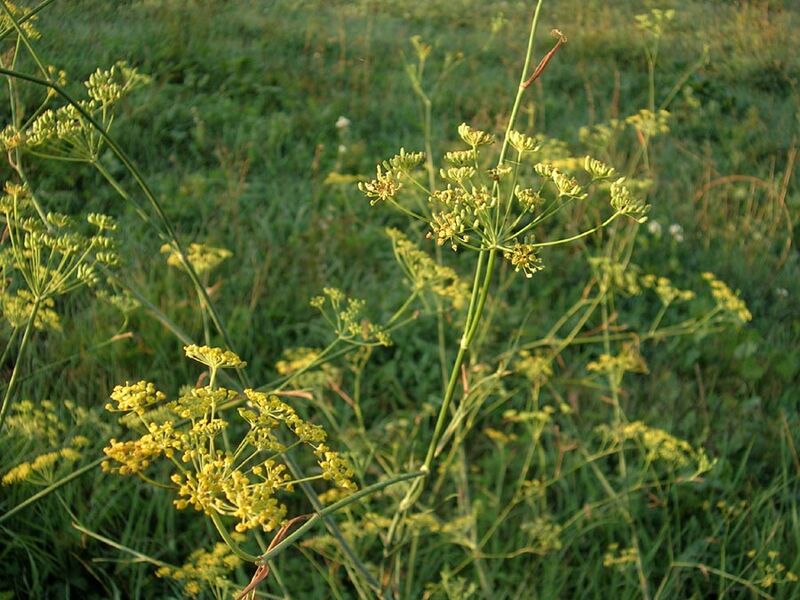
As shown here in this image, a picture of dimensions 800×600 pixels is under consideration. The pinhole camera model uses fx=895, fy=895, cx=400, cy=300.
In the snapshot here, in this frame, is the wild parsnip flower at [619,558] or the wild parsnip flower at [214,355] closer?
the wild parsnip flower at [214,355]

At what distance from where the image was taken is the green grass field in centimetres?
213

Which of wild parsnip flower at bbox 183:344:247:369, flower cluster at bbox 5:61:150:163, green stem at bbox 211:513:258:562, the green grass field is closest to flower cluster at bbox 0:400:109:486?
the green grass field

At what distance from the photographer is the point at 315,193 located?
3854 millimetres

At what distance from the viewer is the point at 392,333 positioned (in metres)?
3.23

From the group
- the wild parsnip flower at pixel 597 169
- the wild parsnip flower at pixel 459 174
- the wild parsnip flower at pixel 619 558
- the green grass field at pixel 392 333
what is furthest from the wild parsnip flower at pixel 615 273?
the wild parsnip flower at pixel 459 174

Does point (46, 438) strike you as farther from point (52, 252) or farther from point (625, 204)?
point (625, 204)

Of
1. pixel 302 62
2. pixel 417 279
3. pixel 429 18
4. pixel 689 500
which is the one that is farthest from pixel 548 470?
pixel 429 18

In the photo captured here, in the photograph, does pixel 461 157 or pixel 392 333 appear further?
pixel 392 333

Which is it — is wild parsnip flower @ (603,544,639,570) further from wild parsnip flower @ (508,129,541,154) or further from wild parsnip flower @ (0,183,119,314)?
wild parsnip flower @ (0,183,119,314)

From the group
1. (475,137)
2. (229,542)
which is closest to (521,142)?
(475,137)

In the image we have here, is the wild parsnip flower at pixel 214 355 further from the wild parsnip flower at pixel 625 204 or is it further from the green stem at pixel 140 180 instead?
the wild parsnip flower at pixel 625 204

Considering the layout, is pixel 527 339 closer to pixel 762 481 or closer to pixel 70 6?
pixel 762 481

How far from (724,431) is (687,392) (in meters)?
0.21

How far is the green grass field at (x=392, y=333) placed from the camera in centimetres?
213
